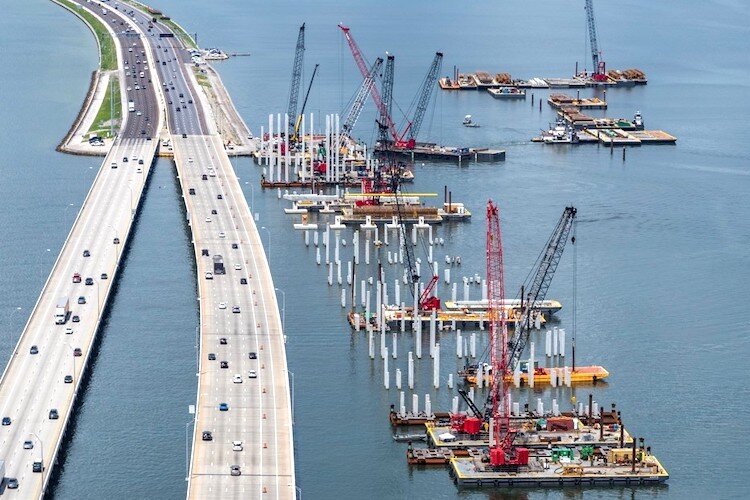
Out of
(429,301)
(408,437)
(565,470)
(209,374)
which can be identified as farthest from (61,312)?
(565,470)

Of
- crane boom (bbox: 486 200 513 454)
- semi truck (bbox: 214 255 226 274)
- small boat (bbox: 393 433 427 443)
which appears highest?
semi truck (bbox: 214 255 226 274)

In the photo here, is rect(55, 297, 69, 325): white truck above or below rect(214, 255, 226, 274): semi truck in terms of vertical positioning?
below

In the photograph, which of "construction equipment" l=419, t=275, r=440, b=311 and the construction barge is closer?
the construction barge

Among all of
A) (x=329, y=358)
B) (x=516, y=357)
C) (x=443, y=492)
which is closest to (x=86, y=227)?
(x=329, y=358)

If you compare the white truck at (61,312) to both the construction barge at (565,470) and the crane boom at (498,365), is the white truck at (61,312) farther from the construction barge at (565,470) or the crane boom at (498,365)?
the construction barge at (565,470)

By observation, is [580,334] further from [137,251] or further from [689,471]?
[137,251]

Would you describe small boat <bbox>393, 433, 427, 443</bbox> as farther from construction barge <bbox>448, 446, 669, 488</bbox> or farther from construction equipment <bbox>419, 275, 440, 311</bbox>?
construction equipment <bbox>419, 275, 440, 311</bbox>

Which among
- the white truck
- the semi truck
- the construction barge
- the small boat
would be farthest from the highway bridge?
the construction barge

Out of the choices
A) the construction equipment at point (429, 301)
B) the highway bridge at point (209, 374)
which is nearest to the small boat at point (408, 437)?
the highway bridge at point (209, 374)
